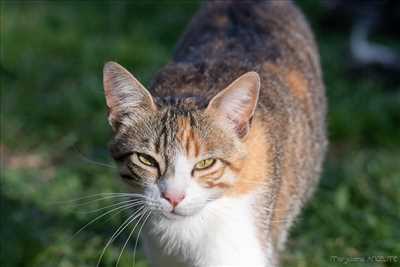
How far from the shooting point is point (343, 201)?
17.0ft

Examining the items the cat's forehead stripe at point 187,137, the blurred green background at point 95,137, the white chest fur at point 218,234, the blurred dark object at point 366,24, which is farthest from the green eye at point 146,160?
the blurred dark object at point 366,24

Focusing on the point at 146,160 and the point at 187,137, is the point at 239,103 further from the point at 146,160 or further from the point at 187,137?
the point at 146,160

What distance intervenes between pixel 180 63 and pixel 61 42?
381 centimetres

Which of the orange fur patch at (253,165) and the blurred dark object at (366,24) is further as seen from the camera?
the blurred dark object at (366,24)

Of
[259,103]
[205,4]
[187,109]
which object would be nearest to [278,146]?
[259,103]

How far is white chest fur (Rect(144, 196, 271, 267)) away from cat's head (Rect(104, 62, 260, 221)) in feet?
0.40

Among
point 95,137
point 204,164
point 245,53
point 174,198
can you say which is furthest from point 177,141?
point 95,137

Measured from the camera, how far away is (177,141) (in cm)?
340

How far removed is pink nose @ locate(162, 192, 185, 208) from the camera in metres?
3.25

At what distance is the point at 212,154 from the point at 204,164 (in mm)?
60

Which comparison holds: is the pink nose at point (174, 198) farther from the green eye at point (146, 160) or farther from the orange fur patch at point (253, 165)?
the orange fur patch at point (253, 165)

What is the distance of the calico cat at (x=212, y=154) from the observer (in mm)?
3379

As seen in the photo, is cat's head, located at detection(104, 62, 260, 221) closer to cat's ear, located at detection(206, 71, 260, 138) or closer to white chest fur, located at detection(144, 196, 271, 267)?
cat's ear, located at detection(206, 71, 260, 138)

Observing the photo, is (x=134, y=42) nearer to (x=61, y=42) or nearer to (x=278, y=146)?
(x=61, y=42)
